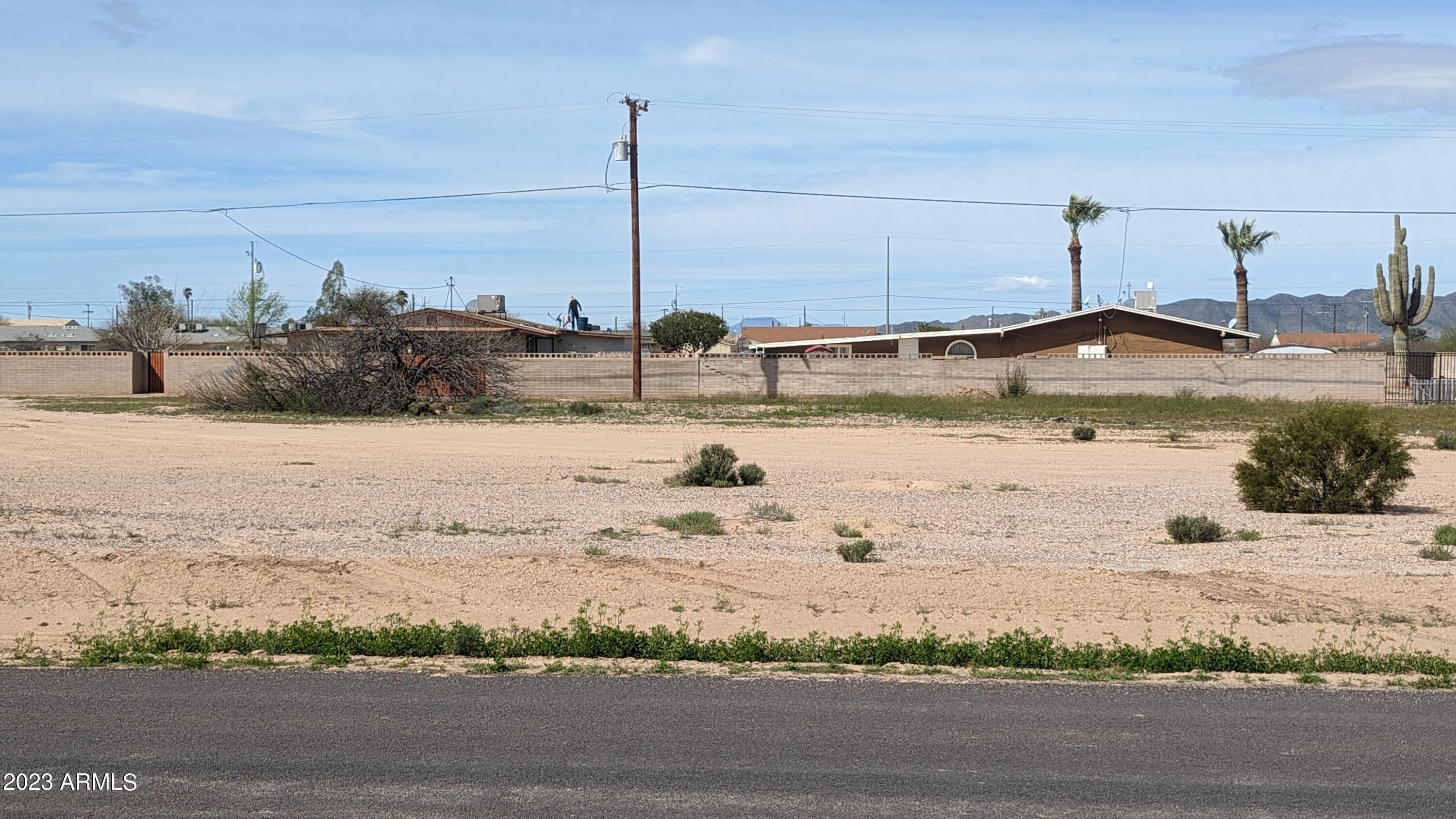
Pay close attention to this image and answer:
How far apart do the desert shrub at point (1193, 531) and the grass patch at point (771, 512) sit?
4616mm

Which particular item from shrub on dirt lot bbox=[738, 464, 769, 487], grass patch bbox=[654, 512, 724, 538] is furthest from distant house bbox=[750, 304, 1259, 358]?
grass patch bbox=[654, 512, 724, 538]

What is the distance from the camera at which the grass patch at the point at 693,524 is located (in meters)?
16.0

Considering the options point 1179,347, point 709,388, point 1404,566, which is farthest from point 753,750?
point 1179,347

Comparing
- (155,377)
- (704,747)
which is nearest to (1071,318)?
(155,377)

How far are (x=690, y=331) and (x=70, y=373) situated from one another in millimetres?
34801

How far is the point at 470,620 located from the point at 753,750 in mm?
4519

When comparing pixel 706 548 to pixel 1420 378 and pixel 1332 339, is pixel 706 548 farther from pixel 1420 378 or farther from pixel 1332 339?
pixel 1332 339

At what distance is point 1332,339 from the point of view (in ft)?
411

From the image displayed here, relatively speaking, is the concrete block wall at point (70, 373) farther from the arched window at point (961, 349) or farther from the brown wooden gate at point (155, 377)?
the arched window at point (961, 349)

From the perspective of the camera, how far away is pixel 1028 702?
328 inches

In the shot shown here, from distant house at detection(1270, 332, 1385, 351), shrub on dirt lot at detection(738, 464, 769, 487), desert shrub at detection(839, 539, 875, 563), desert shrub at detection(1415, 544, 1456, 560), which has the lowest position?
desert shrub at detection(1415, 544, 1456, 560)

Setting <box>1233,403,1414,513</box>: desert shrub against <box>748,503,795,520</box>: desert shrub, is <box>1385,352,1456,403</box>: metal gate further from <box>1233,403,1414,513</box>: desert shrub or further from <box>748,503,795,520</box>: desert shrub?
<box>748,503,795,520</box>: desert shrub

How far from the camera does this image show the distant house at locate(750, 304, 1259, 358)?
61750 mm

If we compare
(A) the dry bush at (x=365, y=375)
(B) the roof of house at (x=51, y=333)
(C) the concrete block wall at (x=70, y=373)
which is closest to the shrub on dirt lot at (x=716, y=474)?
(A) the dry bush at (x=365, y=375)
